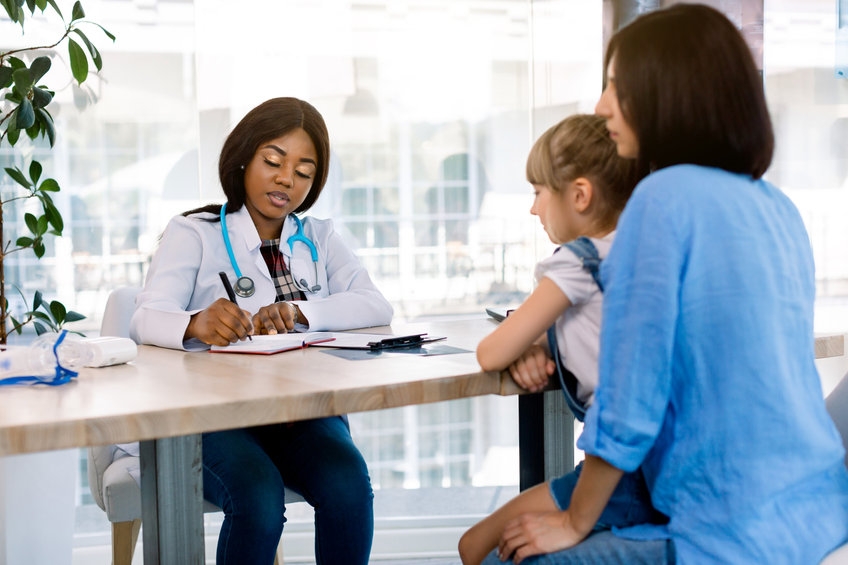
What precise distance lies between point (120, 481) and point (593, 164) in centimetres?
110

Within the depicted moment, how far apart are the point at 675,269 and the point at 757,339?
0.12m

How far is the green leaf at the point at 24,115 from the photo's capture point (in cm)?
229

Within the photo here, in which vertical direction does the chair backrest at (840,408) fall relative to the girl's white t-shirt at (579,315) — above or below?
below

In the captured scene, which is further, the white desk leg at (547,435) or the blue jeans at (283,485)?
the white desk leg at (547,435)

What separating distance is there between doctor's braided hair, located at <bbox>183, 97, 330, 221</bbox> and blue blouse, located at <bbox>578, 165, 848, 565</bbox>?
1.21 metres

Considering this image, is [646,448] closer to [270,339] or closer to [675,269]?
[675,269]

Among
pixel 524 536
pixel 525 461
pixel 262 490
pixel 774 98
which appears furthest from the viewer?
pixel 774 98

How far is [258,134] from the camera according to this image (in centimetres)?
206

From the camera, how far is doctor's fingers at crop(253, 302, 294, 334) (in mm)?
1752

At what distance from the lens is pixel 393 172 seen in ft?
10.1

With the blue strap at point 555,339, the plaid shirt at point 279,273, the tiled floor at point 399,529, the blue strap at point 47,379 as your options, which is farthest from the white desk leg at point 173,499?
the tiled floor at point 399,529

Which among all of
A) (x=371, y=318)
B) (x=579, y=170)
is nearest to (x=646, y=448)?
(x=579, y=170)

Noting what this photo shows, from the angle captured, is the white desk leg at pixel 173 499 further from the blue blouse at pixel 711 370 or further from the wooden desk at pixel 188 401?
the blue blouse at pixel 711 370

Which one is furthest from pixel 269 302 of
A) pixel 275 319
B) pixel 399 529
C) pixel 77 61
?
pixel 399 529
